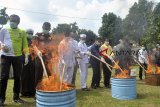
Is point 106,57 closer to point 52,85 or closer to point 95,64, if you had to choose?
point 95,64

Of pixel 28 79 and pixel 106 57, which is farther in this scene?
pixel 106 57

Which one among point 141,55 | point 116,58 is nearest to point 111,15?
point 141,55

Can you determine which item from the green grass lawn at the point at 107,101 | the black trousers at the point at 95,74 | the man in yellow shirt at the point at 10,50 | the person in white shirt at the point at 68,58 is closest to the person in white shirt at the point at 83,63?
the black trousers at the point at 95,74

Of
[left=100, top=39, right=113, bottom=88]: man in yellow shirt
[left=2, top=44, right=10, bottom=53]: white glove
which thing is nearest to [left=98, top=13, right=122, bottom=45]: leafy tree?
[left=100, top=39, right=113, bottom=88]: man in yellow shirt

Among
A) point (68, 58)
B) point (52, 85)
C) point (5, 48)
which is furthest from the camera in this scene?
point (68, 58)

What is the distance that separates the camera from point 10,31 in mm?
6828

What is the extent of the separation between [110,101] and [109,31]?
149 feet

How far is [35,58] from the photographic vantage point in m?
7.83

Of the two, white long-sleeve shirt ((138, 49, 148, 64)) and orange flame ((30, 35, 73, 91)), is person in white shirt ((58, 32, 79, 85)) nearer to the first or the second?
orange flame ((30, 35, 73, 91))

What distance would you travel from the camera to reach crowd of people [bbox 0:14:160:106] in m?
6.78

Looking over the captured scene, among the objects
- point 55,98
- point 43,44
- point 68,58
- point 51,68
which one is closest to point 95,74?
point 68,58

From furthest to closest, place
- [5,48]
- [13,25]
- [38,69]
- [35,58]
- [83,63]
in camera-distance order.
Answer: [83,63] < [35,58] < [38,69] < [13,25] < [5,48]

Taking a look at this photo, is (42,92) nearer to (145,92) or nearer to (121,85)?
(121,85)

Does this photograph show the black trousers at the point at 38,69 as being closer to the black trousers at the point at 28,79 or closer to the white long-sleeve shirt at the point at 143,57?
the black trousers at the point at 28,79
